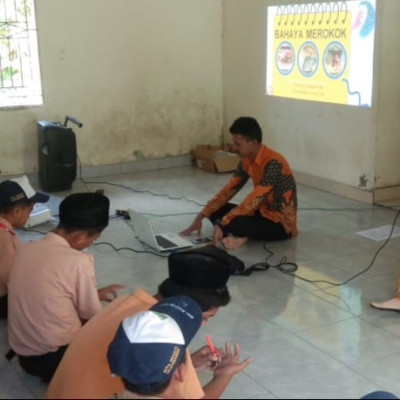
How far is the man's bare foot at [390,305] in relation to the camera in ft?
11.0

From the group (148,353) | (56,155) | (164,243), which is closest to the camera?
(148,353)

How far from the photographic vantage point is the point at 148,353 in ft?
4.90

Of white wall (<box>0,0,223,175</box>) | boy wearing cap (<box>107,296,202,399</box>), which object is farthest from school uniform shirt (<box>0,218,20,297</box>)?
white wall (<box>0,0,223,175</box>)

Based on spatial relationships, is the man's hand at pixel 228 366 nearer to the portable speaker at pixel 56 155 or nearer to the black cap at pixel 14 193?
the black cap at pixel 14 193

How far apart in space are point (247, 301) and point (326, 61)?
10.2ft

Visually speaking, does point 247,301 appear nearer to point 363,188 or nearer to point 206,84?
point 363,188

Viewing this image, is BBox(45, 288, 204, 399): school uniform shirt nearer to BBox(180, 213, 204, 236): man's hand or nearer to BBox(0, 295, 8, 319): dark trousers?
BBox(0, 295, 8, 319): dark trousers

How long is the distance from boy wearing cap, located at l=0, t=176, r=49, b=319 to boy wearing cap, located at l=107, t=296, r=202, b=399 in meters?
1.62

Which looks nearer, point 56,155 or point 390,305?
point 390,305

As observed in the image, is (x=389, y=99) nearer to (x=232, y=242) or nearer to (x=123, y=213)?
(x=232, y=242)

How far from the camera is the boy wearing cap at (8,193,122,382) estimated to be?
2.37 meters

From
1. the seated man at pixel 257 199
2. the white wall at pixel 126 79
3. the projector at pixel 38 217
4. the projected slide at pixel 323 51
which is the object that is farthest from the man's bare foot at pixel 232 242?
the white wall at pixel 126 79

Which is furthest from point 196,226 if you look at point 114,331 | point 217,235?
point 114,331

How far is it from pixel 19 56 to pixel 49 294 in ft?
15.2
